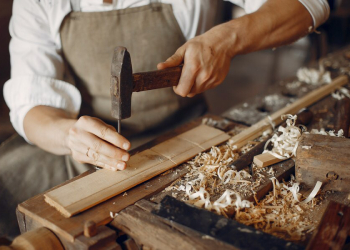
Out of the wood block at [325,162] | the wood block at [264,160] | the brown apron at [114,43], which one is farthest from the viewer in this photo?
the brown apron at [114,43]

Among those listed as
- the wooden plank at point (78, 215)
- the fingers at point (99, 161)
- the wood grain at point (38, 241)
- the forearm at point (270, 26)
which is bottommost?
the wood grain at point (38, 241)

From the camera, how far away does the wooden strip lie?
1.42 metres

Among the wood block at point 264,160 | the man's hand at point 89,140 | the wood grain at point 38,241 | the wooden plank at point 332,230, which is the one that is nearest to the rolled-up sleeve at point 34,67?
the man's hand at point 89,140

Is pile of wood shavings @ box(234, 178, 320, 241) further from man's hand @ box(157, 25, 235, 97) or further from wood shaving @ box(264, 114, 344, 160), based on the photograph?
man's hand @ box(157, 25, 235, 97)

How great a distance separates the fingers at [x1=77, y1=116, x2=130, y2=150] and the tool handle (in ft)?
0.57

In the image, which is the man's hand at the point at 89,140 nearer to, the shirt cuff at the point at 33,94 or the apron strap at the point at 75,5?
the shirt cuff at the point at 33,94

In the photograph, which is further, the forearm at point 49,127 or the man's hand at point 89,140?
the forearm at point 49,127

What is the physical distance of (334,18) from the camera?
14.5 ft

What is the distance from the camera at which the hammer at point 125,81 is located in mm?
1017

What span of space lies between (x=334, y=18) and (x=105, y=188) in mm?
4395

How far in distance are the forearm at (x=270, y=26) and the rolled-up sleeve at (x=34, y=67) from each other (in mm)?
772

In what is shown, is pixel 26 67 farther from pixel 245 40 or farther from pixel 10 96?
pixel 245 40

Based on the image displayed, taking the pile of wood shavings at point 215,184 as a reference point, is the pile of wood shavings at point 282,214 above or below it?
below

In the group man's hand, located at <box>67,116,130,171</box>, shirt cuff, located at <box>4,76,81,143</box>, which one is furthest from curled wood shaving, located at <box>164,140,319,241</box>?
shirt cuff, located at <box>4,76,81,143</box>
